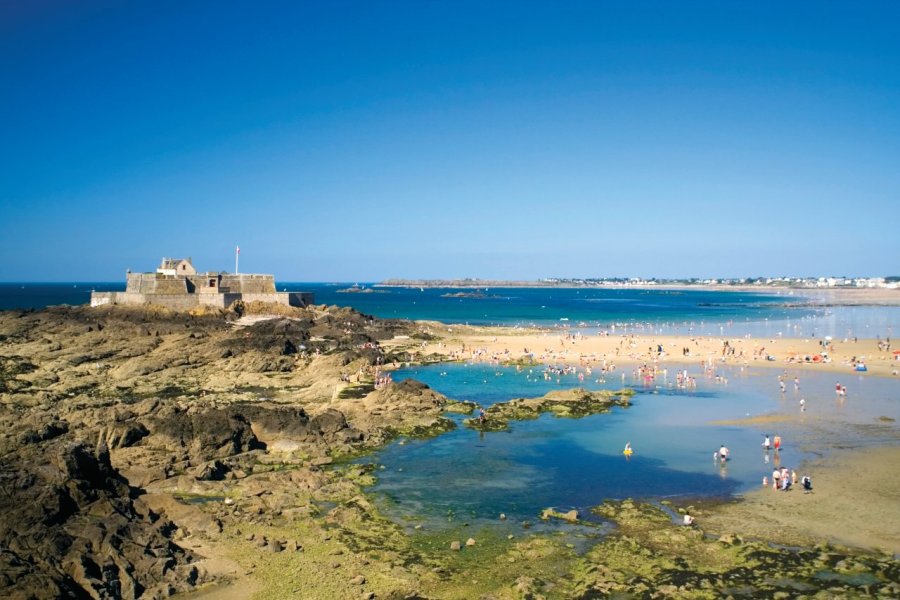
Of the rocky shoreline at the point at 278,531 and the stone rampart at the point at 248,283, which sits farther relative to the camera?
the stone rampart at the point at 248,283

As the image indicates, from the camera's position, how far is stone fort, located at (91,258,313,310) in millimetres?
63594

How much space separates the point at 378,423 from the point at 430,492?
29.7 feet

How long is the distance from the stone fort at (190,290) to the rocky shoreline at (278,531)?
31088mm

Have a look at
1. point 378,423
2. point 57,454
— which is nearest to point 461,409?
point 378,423

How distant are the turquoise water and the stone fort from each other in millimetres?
33937

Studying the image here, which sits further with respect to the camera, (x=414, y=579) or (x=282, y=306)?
(x=282, y=306)

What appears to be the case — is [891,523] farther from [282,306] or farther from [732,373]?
[282,306]

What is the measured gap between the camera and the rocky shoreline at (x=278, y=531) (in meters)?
14.0

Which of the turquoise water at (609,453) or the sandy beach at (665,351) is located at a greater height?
the sandy beach at (665,351)

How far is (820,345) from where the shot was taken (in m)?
61.4

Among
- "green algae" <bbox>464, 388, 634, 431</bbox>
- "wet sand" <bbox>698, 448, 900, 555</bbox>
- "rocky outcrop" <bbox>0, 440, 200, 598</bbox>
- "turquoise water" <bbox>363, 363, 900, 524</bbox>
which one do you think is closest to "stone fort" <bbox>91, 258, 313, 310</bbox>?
"turquoise water" <bbox>363, 363, 900, 524</bbox>

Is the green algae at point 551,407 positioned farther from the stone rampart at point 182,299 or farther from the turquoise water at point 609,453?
the stone rampart at point 182,299

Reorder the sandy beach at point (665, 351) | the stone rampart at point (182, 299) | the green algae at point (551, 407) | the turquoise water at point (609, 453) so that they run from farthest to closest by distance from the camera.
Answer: the stone rampart at point (182, 299) → the sandy beach at point (665, 351) → the green algae at point (551, 407) → the turquoise water at point (609, 453)

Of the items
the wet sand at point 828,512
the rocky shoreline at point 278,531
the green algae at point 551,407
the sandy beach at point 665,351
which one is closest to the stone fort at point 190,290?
the sandy beach at point 665,351
